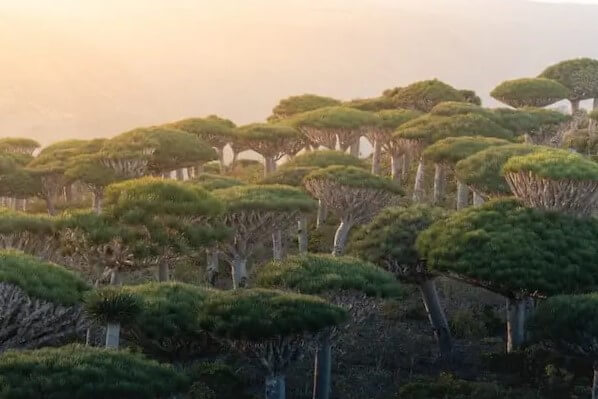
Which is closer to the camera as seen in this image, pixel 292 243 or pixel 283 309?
pixel 283 309

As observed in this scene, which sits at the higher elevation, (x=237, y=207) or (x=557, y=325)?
(x=237, y=207)

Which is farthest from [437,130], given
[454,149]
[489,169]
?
[489,169]

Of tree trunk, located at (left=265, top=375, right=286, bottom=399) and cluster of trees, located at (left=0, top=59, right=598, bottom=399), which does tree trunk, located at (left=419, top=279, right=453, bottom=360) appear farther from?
tree trunk, located at (left=265, top=375, right=286, bottom=399)

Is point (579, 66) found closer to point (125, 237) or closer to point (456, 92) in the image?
point (456, 92)

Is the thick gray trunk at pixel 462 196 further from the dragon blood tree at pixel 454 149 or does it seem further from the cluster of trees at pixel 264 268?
the cluster of trees at pixel 264 268

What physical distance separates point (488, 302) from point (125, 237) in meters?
18.1

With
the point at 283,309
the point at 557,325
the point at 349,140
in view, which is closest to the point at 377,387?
the point at 557,325

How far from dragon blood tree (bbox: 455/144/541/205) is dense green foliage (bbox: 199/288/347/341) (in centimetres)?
1431

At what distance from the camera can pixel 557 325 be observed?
64.4ft

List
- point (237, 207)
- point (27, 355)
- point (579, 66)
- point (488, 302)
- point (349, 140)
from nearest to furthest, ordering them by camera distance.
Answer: point (27, 355)
point (237, 207)
point (488, 302)
point (349, 140)
point (579, 66)

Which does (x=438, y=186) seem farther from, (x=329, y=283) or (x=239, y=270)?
(x=329, y=283)

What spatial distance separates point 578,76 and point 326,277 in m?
49.7

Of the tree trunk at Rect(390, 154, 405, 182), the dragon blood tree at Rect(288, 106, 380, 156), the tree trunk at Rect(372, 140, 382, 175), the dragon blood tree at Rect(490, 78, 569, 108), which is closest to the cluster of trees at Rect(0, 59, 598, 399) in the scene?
the dragon blood tree at Rect(288, 106, 380, 156)

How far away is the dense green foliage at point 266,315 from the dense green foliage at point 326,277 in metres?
2.60
